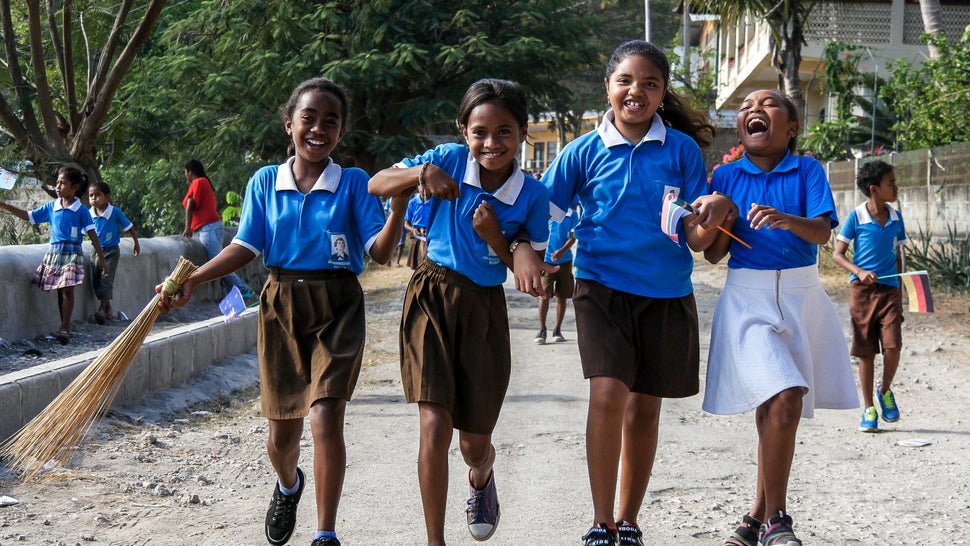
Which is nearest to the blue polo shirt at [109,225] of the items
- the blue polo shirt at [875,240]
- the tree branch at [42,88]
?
the tree branch at [42,88]

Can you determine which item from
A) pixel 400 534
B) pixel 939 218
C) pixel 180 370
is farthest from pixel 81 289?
pixel 939 218

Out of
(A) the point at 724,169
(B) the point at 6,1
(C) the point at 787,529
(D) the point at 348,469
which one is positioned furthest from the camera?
(B) the point at 6,1

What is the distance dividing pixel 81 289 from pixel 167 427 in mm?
4190

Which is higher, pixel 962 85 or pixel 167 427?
pixel 962 85

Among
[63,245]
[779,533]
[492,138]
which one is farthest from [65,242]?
[779,533]

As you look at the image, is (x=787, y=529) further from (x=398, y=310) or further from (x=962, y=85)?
(x=962, y=85)

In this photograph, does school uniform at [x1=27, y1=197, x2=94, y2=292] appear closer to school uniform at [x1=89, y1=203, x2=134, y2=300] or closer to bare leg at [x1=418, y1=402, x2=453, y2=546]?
school uniform at [x1=89, y1=203, x2=134, y2=300]

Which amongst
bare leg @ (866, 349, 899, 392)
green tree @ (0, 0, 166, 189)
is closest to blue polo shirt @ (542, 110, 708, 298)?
bare leg @ (866, 349, 899, 392)

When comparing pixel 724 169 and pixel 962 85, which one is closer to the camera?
pixel 724 169

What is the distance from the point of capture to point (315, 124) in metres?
4.27

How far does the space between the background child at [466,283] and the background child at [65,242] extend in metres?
6.24

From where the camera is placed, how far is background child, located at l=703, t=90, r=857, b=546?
4027 mm

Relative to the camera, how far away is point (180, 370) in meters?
7.77

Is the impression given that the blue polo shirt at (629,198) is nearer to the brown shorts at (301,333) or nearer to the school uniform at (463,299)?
the school uniform at (463,299)
